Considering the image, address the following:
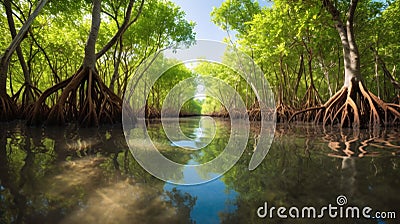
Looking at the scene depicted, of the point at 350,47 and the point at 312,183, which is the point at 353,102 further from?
the point at 312,183

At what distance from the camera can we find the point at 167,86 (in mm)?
23344

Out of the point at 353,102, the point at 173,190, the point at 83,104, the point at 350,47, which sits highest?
the point at 350,47

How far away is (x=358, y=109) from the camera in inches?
212

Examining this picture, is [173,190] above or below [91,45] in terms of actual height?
below

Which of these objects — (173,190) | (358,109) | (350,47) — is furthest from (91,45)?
(350,47)

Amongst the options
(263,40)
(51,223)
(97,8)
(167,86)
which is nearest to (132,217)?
(51,223)

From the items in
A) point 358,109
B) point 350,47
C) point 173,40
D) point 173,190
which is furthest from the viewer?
point 173,40

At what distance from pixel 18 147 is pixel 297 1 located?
7579mm

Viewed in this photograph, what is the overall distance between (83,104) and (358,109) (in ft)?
24.6

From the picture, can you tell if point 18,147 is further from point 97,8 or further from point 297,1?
point 297,1

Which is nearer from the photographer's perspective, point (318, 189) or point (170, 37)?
point (318, 189)

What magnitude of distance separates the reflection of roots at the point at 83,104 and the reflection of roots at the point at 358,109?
260 inches

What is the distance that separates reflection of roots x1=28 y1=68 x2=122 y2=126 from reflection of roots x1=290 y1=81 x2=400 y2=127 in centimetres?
661

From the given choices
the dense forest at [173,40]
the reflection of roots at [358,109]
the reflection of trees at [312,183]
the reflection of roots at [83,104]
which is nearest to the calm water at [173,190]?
the reflection of trees at [312,183]
